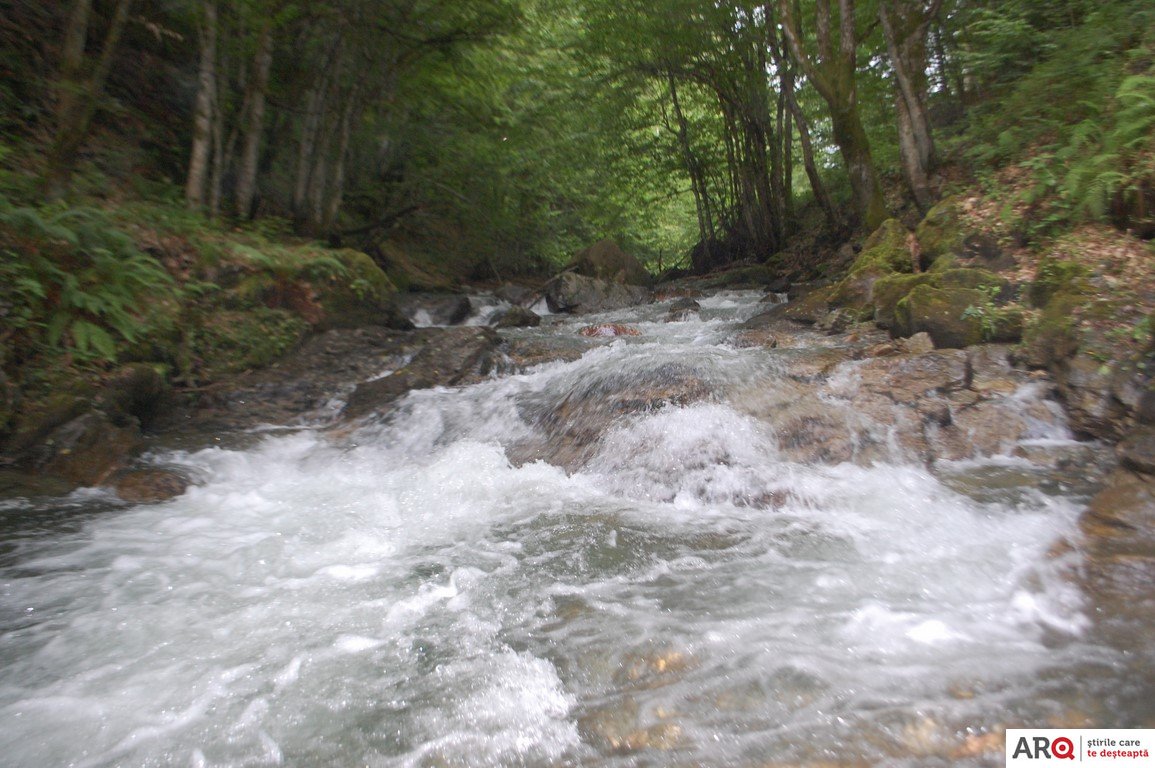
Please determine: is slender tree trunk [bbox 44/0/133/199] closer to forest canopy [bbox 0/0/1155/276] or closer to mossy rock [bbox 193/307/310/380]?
forest canopy [bbox 0/0/1155/276]

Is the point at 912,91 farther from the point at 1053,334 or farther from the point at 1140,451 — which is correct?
the point at 1140,451

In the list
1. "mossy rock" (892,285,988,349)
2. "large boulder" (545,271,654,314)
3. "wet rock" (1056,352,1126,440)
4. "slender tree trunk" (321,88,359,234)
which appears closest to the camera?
"wet rock" (1056,352,1126,440)

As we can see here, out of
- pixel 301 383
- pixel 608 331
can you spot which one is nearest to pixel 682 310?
pixel 608 331

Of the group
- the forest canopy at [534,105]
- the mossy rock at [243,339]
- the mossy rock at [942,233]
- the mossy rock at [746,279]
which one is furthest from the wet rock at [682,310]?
the mossy rock at [243,339]

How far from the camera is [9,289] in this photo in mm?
4707

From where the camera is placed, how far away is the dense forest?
5.54 m

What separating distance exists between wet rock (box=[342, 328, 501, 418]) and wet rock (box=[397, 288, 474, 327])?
3.11 meters

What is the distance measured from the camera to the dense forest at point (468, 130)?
18.2ft

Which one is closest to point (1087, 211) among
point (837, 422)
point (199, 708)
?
point (837, 422)

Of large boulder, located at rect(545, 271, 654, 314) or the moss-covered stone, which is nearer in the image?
the moss-covered stone

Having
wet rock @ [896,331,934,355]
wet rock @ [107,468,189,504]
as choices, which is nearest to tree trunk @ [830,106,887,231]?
wet rock @ [896,331,934,355]

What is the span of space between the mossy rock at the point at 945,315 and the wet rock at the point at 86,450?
7618 mm

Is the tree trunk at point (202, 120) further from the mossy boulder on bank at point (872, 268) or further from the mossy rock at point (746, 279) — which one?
the mossy rock at point (746, 279)

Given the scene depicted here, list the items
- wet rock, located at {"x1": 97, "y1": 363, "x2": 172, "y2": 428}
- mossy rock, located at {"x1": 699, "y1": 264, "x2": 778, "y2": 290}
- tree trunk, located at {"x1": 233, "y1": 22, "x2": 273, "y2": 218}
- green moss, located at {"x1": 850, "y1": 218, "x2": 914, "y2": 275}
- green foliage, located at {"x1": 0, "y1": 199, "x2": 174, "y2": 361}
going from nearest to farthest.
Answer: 1. green foliage, located at {"x1": 0, "y1": 199, "x2": 174, "y2": 361}
2. wet rock, located at {"x1": 97, "y1": 363, "x2": 172, "y2": 428}
3. tree trunk, located at {"x1": 233, "y1": 22, "x2": 273, "y2": 218}
4. green moss, located at {"x1": 850, "y1": 218, "x2": 914, "y2": 275}
5. mossy rock, located at {"x1": 699, "y1": 264, "x2": 778, "y2": 290}
